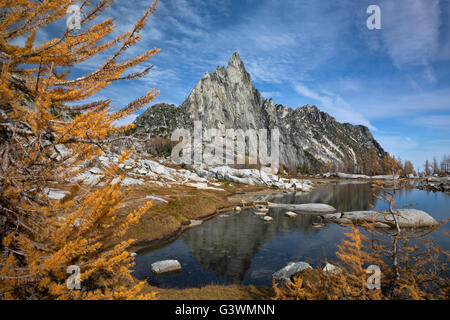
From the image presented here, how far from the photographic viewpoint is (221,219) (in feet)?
122

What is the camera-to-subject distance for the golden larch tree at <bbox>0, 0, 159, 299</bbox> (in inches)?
207

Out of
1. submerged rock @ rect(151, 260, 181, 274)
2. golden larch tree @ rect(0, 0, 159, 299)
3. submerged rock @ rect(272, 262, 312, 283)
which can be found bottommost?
submerged rock @ rect(151, 260, 181, 274)

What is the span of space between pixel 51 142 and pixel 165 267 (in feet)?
53.4

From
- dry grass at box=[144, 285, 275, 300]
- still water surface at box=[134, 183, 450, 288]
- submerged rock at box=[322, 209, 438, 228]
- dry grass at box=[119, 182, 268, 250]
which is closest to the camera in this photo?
dry grass at box=[144, 285, 275, 300]

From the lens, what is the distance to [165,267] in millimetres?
18688

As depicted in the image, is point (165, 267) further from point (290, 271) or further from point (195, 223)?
point (195, 223)

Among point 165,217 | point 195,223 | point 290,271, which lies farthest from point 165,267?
point 195,223

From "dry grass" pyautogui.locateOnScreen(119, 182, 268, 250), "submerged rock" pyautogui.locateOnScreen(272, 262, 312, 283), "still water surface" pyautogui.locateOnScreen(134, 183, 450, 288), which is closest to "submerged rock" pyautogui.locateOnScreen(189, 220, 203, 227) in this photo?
"dry grass" pyautogui.locateOnScreen(119, 182, 268, 250)

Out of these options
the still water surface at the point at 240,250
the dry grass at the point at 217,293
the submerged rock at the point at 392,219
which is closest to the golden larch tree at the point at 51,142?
the dry grass at the point at 217,293

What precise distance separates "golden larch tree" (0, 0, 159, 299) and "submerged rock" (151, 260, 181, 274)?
12936 millimetres

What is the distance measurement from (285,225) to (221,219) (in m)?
10.3

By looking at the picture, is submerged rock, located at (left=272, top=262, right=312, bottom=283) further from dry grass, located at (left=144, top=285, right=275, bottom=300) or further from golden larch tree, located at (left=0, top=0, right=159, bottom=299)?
golden larch tree, located at (left=0, top=0, right=159, bottom=299)

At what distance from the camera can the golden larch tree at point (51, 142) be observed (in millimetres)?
5270

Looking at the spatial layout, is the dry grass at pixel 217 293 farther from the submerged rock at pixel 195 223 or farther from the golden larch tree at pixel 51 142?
the submerged rock at pixel 195 223
